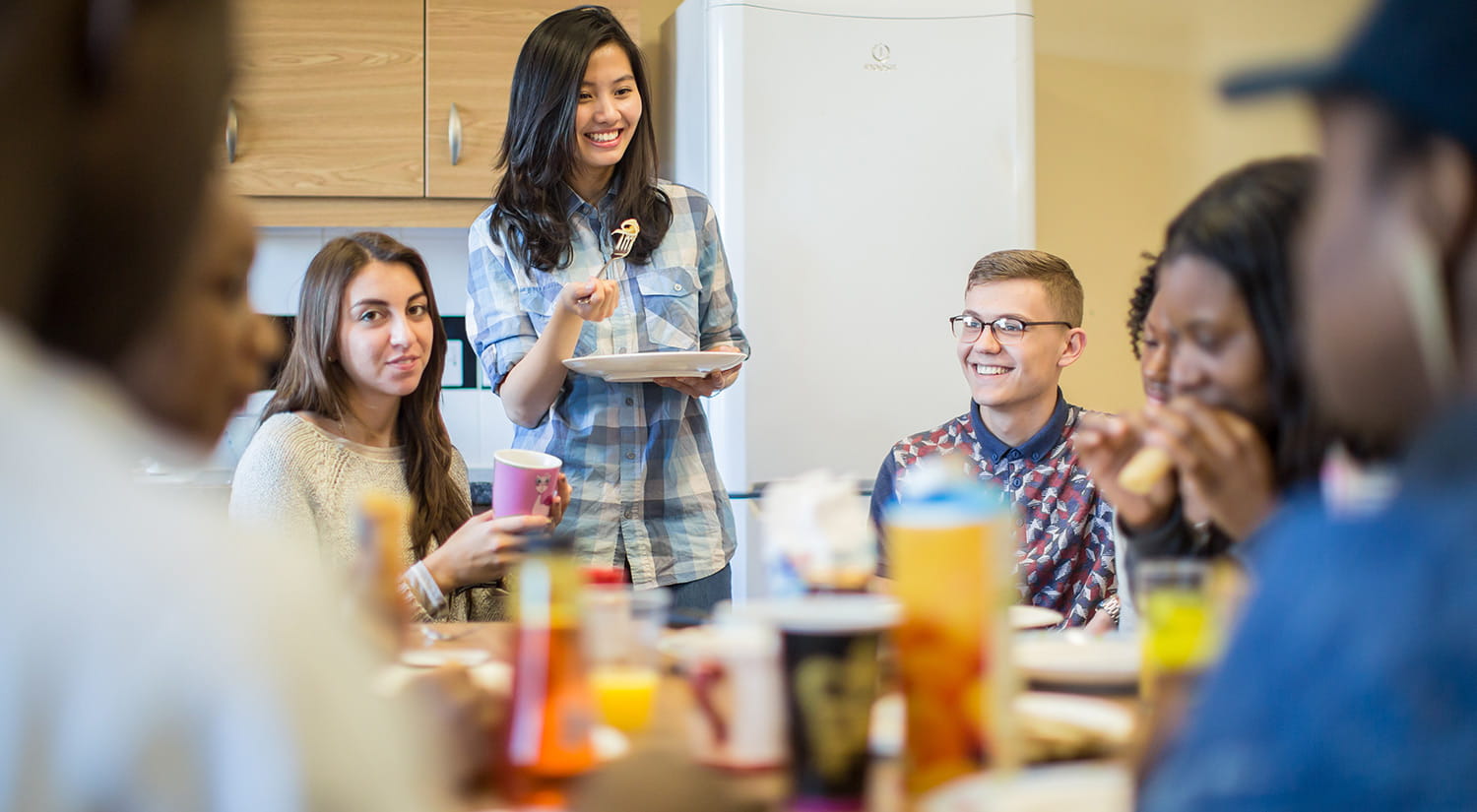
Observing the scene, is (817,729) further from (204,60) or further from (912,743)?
(204,60)

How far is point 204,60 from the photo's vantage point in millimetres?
463

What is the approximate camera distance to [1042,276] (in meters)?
2.10

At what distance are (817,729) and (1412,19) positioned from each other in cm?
47

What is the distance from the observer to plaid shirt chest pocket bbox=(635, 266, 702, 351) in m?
2.14

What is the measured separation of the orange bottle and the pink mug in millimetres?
617

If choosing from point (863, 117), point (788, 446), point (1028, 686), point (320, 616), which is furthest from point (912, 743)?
point (863, 117)

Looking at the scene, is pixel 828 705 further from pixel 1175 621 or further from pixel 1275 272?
pixel 1275 272

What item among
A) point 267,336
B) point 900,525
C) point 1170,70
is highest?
point 1170,70

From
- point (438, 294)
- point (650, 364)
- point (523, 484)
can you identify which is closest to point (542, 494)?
point (523, 484)

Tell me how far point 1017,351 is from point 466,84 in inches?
65.7

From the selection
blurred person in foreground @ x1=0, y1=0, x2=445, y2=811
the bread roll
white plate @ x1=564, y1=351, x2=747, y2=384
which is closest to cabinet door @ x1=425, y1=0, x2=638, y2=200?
white plate @ x1=564, y1=351, x2=747, y2=384

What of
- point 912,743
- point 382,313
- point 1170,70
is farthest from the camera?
point 1170,70

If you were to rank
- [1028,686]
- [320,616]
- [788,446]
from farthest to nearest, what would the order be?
[788,446]
[1028,686]
[320,616]

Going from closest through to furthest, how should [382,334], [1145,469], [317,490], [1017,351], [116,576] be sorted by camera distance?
1. [116,576]
2. [1145,469]
3. [317,490]
4. [382,334]
5. [1017,351]
